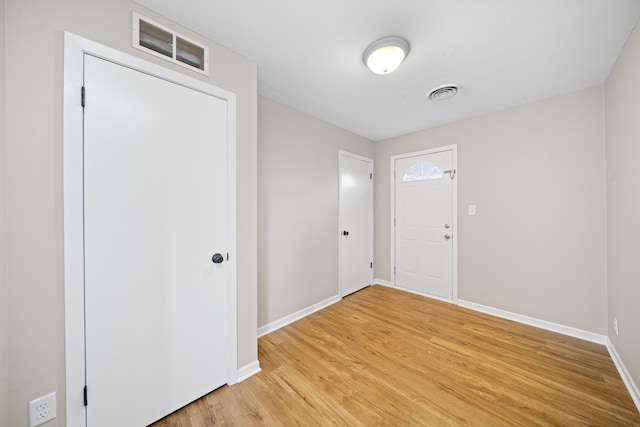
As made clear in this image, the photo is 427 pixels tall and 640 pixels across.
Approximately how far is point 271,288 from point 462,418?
1799 mm

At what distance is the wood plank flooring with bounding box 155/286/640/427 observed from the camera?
4.48ft

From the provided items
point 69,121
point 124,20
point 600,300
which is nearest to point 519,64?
point 600,300

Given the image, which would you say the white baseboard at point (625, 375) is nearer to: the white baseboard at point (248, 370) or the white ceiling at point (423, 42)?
the white ceiling at point (423, 42)

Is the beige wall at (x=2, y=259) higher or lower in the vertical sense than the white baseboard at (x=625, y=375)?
higher

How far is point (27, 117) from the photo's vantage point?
3.27 ft

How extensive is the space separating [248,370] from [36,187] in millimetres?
1682

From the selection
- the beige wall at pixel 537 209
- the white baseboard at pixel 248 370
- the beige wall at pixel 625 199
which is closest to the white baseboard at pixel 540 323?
the beige wall at pixel 537 209

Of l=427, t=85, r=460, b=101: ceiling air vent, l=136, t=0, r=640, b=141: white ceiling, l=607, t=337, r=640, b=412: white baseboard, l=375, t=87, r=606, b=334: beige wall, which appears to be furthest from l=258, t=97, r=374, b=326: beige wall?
l=607, t=337, r=640, b=412: white baseboard

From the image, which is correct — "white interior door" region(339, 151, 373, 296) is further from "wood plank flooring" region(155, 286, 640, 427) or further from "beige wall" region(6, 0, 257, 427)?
"beige wall" region(6, 0, 257, 427)

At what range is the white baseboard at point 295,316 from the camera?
2332 millimetres

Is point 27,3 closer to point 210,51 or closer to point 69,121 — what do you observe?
point 69,121

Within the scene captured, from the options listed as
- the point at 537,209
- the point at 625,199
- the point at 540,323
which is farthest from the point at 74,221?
the point at 540,323

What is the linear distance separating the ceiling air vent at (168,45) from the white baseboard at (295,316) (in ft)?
7.65

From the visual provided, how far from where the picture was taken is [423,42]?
1559 mm
